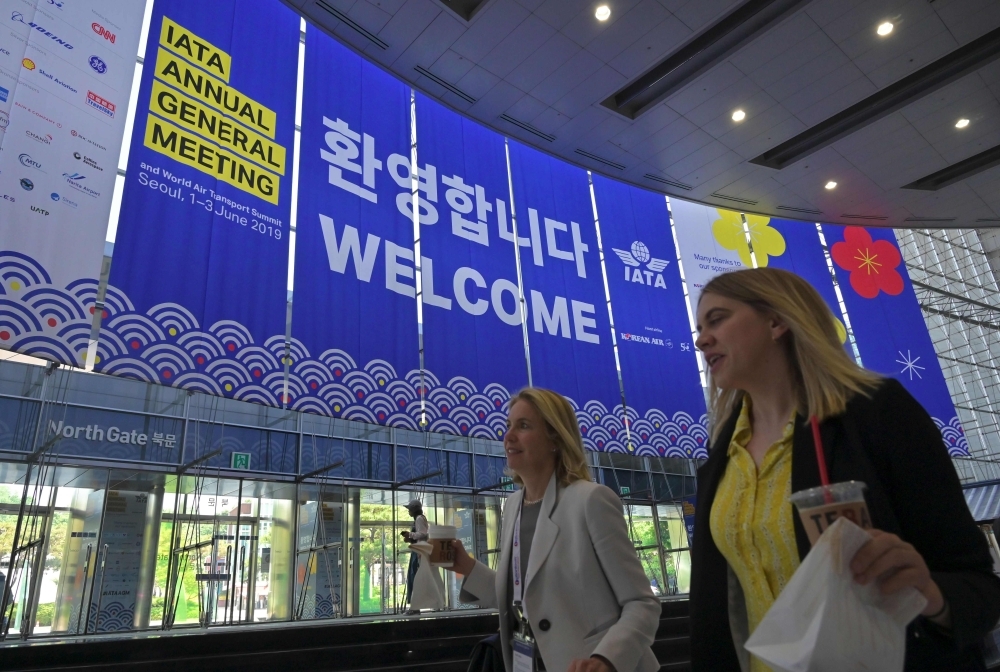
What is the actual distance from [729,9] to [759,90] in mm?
1847

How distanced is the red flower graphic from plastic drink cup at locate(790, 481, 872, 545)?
15003 mm

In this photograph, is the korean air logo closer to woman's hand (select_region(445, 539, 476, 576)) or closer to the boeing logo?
the boeing logo

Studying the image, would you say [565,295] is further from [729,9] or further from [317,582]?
[317,582]

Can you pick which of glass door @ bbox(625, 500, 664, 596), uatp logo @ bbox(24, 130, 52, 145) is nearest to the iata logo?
uatp logo @ bbox(24, 130, 52, 145)

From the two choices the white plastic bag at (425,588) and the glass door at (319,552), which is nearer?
the white plastic bag at (425,588)

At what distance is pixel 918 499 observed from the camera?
0.99 meters

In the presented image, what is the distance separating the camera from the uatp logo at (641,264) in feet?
38.0

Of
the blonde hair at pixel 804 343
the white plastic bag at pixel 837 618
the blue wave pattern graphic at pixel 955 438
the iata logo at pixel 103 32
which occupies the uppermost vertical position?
the iata logo at pixel 103 32

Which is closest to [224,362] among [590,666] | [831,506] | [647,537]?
[590,666]

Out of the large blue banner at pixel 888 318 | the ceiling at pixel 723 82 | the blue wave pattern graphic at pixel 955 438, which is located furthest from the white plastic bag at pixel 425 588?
the blue wave pattern graphic at pixel 955 438

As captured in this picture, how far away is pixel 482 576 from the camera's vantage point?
89.3 inches

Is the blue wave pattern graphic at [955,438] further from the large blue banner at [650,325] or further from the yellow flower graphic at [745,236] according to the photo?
the large blue banner at [650,325]

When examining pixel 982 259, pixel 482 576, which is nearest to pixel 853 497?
pixel 482 576

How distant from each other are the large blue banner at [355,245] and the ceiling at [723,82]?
915mm
